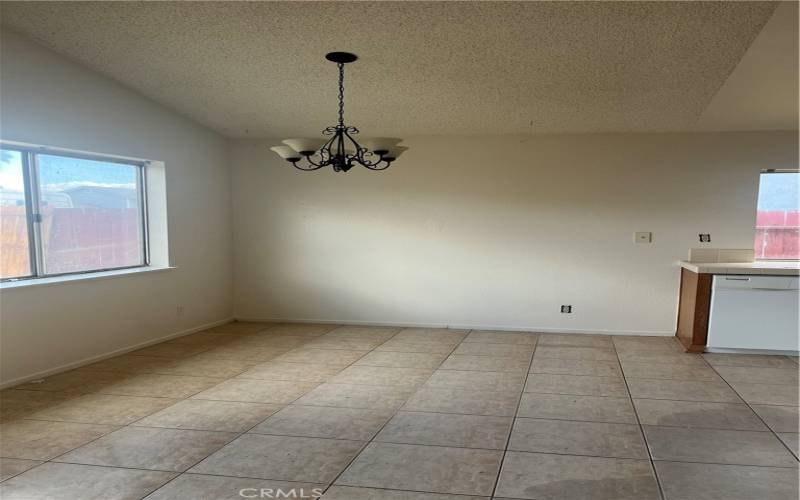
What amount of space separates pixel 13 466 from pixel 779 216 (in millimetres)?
6499

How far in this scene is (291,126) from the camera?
557 centimetres

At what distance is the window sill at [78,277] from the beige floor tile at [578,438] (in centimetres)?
366

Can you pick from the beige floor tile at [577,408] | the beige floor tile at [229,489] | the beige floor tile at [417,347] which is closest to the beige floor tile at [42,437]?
→ the beige floor tile at [229,489]

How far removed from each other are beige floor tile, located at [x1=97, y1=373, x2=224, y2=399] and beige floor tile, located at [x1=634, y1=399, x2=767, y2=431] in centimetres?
311

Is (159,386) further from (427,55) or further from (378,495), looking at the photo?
(427,55)

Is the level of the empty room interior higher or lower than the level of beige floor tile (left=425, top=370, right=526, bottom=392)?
higher

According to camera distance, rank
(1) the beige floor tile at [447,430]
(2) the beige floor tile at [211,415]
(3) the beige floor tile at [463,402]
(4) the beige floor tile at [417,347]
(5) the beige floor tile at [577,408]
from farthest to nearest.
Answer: (4) the beige floor tile at [417,347] < (3) the beige floor tile at [463,402] < (5) the beige floor tile at [577,408] < (2) the beige floor tile at [211,415] < (1) the beige floor tile at [447,430]

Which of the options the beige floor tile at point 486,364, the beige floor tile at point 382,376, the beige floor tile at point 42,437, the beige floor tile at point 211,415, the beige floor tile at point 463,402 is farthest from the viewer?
the beige floor tile at point 486,364

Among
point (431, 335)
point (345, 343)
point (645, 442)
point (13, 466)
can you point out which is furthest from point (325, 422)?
point (431, 335)

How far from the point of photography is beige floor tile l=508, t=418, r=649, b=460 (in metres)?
2.79

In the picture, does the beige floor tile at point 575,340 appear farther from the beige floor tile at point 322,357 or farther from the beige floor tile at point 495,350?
the beige floor tile at point 322,357

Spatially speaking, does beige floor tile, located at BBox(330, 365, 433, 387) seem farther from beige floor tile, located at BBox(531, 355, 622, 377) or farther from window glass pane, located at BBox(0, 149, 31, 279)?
window glass pane, located at BBox(0, 149, 31, 279)

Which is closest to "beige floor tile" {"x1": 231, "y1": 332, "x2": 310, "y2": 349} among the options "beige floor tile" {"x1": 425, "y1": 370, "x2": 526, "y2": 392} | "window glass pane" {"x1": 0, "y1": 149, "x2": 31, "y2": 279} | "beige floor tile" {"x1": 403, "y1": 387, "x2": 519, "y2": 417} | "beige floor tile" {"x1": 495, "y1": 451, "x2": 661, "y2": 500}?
"beige floor tile" {"x1": 425, "y1": 370, "x2": 526, "y2": 392}

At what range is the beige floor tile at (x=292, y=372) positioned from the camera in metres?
4.10
